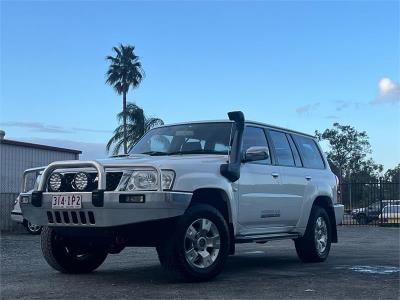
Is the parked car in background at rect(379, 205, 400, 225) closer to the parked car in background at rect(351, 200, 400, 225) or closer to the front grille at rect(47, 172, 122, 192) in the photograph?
the parked car in background at rect(351, 200, 400, 225)

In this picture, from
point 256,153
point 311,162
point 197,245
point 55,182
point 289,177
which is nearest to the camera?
point 197,245

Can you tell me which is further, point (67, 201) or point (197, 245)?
point (197, 245)

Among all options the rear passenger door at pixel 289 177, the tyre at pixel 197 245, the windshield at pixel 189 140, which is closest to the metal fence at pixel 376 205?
the rear passenger door at pixel 289 177

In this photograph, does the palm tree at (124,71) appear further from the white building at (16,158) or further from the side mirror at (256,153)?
the side mirror at (256,153)

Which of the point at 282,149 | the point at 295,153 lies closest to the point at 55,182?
the point at 282,149

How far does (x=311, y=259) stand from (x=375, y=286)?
2582 millimetres

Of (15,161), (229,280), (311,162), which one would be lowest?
(229,280)

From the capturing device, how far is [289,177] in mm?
8594

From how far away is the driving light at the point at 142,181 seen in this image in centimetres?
632

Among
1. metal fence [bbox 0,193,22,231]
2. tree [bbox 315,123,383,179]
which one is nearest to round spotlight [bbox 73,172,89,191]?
metal fence [bbox 0,193,22,231]

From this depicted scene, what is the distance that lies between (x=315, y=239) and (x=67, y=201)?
4.27 metres

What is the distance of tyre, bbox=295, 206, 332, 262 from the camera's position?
9.05m

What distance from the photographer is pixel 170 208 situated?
6.27 meters

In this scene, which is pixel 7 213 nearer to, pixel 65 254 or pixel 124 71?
pixel 65 254
